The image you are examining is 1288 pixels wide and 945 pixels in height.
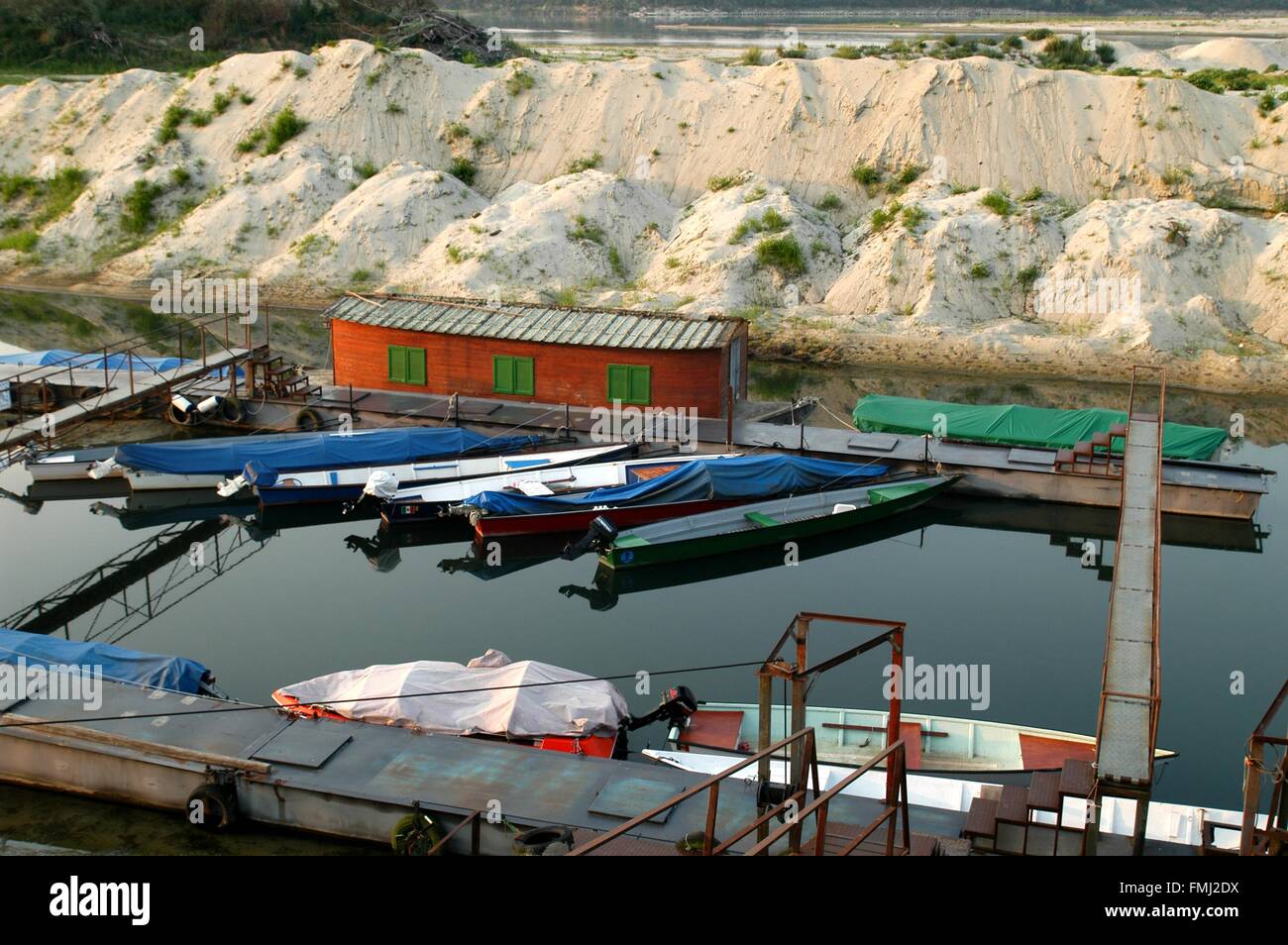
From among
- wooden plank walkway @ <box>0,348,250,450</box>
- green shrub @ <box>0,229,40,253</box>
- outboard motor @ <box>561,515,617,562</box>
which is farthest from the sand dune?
outboard motor @ <box>561,515,617,562</box>

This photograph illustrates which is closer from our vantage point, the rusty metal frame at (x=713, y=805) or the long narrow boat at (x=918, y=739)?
the rusty metal frame at (x=713, y=805)

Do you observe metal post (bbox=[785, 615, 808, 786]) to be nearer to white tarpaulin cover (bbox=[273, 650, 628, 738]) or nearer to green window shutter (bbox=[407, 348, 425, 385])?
white tarpaulin cover (bbox=[273, 650, 628, 738])

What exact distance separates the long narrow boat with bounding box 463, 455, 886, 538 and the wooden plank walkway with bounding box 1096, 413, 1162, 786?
13925 mm

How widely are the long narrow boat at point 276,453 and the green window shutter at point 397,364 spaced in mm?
6146

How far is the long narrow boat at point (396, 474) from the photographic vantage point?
130 feet

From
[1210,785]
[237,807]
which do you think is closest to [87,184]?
[237,807]

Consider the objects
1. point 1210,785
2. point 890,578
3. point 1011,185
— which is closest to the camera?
point 1210,785

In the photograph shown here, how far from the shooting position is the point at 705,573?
36125mm

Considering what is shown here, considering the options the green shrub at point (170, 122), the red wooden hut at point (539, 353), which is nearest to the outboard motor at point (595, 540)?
the red wooden hut at point (539, 353)

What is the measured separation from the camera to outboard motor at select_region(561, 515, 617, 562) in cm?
3600

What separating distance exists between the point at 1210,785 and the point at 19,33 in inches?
4622

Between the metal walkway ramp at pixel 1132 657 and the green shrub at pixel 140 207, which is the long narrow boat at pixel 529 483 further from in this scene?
the green shrub at pixel 140 207

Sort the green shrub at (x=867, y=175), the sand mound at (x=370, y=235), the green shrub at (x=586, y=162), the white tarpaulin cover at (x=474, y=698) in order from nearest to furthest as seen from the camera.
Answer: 1. the white tarpaulin cover at (x=474, y=698)
2. the sand mound at (x=370, y=235)
3. the green shrub at (x=867, y=175)
4. the green shrub at (x=586, y=162)

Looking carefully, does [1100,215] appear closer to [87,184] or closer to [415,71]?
[415,71]
